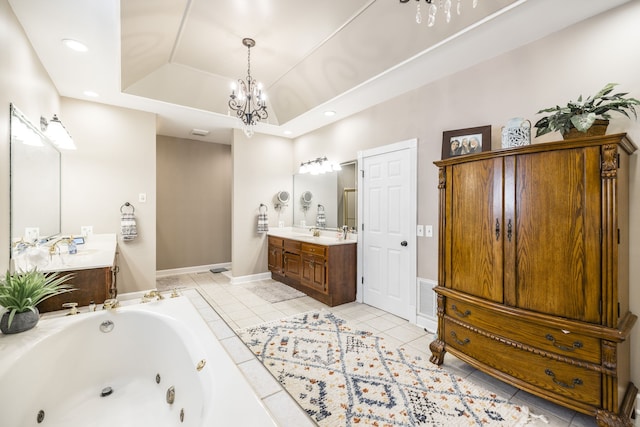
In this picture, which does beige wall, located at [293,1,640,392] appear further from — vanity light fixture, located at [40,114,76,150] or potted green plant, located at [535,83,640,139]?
vanity light fixture, located at [40,114,76,150]

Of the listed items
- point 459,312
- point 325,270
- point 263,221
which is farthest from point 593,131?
point 263,221

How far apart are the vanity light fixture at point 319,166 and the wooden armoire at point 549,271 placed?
2.27 m

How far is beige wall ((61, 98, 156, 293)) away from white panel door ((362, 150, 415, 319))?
3111mm

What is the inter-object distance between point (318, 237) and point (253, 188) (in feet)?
5.00

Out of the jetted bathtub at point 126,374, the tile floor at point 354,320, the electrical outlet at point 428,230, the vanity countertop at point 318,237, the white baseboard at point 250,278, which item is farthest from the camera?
the white baseboard at point 250,278

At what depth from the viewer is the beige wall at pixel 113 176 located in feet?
11.5

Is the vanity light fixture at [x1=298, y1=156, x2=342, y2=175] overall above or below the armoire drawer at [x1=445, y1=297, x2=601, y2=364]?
above

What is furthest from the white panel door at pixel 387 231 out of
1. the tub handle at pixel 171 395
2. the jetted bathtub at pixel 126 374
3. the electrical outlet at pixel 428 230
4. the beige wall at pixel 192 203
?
the beige wall at pixel 192 203

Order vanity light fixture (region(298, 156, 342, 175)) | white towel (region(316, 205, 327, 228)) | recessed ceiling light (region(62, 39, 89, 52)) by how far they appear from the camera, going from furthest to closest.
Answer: white towel (region(316, 205, 327, 228)), vanity light fixture (region(298, 156, 342, 175)), recessed ceiling light (region(62, 39, 89, 52))

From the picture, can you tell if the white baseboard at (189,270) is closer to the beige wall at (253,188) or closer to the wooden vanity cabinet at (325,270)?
the beige wall at (253,188)

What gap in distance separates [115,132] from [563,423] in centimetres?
534

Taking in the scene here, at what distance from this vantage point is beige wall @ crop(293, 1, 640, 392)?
1.82 meters

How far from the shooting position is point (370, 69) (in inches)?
114

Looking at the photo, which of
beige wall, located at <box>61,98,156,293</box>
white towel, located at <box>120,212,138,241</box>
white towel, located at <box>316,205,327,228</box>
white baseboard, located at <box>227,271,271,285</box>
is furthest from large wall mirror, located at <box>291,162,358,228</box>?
white towel, located at <box>120,212,138,241</box>
